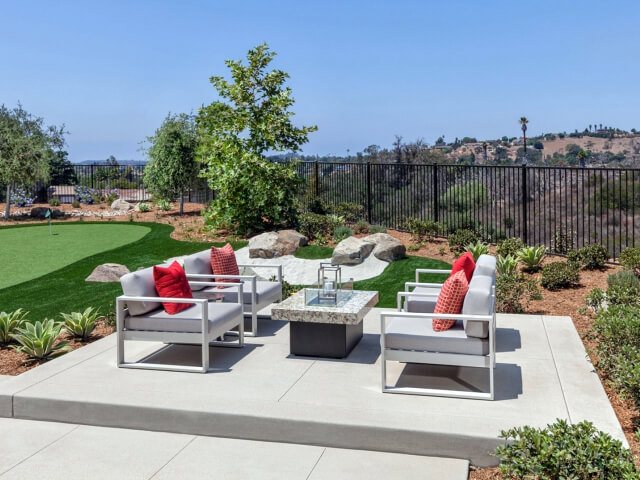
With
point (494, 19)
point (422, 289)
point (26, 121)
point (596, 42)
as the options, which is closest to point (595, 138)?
point (596, 42)

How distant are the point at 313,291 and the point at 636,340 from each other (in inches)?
122

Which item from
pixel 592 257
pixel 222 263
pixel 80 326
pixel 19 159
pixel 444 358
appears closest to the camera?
pixel 444 358

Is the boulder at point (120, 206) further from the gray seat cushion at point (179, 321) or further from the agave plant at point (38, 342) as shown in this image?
the gray seat cushion at point (179, 321)

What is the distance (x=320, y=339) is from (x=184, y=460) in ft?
7.11

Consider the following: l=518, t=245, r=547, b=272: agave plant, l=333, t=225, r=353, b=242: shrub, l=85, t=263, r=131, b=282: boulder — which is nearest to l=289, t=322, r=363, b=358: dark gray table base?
l=518, t=245, r=547, b=272: agave plant

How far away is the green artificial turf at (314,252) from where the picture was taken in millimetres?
Answer: 13008

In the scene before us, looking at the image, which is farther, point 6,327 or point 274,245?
point 274,245

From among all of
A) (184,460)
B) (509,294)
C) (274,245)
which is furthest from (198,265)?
(274,245)

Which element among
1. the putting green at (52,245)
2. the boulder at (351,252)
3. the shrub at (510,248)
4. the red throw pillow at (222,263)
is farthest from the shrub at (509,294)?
the putting green at (52,245)

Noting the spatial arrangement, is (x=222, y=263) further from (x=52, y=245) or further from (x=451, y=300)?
(x=52, y=245)

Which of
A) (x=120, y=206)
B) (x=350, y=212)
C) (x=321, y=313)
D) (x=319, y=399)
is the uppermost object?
(x=120, y=206)

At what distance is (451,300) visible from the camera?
510 centimetres

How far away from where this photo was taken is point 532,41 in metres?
39.4

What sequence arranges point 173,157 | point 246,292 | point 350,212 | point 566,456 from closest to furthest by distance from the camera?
point 566,456, point 246,292, point 350,212, point 173,157
